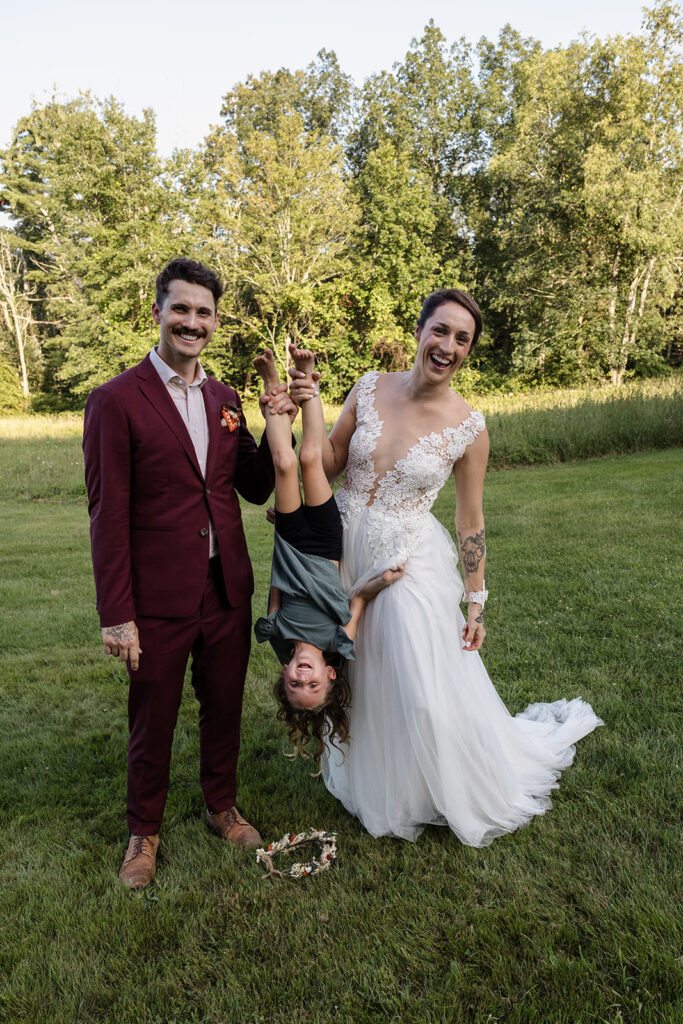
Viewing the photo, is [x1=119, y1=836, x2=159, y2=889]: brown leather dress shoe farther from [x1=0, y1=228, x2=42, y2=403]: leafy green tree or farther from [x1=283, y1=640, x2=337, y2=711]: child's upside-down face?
[x1=0, y1=228, x2=42, y2=403]: leafy green tree

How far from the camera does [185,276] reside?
2.74 m

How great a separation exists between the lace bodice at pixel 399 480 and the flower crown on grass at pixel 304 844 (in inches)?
54.2

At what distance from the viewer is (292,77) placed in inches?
1358

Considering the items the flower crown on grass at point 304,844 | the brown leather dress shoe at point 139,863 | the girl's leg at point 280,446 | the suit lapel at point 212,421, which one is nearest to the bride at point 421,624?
the girl's leg at point 280,446

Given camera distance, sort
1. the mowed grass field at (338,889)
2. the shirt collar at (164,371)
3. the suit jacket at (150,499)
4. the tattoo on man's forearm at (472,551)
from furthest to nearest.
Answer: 1. the tattoo on man's forearm at (472,551)
2. the shirt collar at (164,371)
3. the suit jacket at (150,499)
4. the mowed grass field at (338,889)

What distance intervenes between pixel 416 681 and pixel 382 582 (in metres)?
0.48

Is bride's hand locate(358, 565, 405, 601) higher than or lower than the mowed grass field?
higher

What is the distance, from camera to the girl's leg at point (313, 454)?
3.04 metres

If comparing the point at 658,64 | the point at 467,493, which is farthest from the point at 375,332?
the point at 467,493

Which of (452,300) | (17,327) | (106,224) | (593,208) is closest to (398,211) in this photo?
(593,208)

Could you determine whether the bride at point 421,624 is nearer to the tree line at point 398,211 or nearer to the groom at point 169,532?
the groom at point 169,532

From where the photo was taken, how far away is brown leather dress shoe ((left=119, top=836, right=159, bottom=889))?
2.97 meters

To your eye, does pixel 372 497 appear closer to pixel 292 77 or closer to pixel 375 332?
pixel 375 332

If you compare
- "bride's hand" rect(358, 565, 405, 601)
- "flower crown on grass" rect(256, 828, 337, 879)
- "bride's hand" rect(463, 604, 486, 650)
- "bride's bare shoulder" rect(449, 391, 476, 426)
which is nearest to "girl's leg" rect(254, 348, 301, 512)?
"bride's hand" rect(358, 565, 405, 601)
